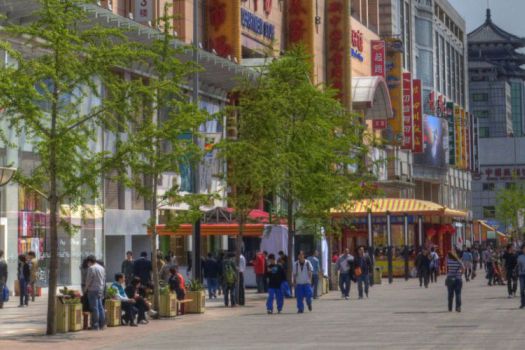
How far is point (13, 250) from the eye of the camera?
4750 centimetres

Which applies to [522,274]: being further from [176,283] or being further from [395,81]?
[395,81]

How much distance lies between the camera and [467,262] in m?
58.9

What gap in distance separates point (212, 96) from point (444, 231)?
19341mm

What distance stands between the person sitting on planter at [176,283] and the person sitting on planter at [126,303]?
11.7 feet

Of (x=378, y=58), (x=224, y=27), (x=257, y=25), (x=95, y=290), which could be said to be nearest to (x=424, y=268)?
(x=224, y=27)

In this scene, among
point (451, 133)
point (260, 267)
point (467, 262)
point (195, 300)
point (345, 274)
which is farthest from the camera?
point (451, 133)

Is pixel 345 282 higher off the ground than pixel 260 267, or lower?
lower

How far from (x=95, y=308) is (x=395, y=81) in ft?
270

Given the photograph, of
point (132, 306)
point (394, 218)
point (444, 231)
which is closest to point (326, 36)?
point (444, 231)

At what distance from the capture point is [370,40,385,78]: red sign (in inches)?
4067

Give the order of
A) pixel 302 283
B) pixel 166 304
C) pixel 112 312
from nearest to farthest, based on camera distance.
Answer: pixel 112 312 → pixel 166 304 → pixel 302 283

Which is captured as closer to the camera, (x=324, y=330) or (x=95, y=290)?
(x=324, y=330)

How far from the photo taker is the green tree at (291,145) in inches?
1736

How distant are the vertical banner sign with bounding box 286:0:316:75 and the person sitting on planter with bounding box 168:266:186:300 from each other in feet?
158
